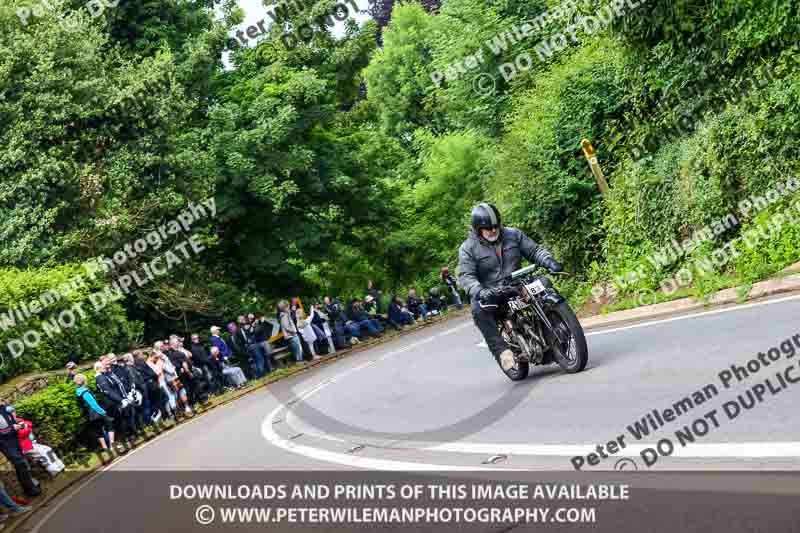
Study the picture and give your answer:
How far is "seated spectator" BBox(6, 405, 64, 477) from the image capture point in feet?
50.6

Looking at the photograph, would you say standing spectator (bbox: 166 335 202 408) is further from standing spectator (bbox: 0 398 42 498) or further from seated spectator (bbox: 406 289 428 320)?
seated spectator (bbox: 406 289 428 320)

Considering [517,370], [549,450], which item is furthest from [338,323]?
[549,450]

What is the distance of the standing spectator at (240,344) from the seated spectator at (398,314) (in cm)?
822

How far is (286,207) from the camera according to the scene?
113 ft

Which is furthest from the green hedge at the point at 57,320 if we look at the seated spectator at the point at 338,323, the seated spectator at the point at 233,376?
the seated spectator at the point at 338,323

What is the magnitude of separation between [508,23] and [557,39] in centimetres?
652

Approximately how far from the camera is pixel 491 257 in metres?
11.3

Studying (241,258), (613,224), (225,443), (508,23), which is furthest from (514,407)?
(508,23)

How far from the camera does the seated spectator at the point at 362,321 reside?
103ft

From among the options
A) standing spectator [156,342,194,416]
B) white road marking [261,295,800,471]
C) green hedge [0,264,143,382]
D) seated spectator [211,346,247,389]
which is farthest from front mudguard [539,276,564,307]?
seated spectator [211,346,247,389]

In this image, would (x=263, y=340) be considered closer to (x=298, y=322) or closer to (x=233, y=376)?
(x=298, y=322)

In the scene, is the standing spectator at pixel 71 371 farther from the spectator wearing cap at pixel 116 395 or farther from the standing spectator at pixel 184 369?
the standing spectator at pixel 184 369

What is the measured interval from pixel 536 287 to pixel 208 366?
14.8 meters

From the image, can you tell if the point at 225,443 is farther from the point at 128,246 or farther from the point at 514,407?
the point at 128,246
